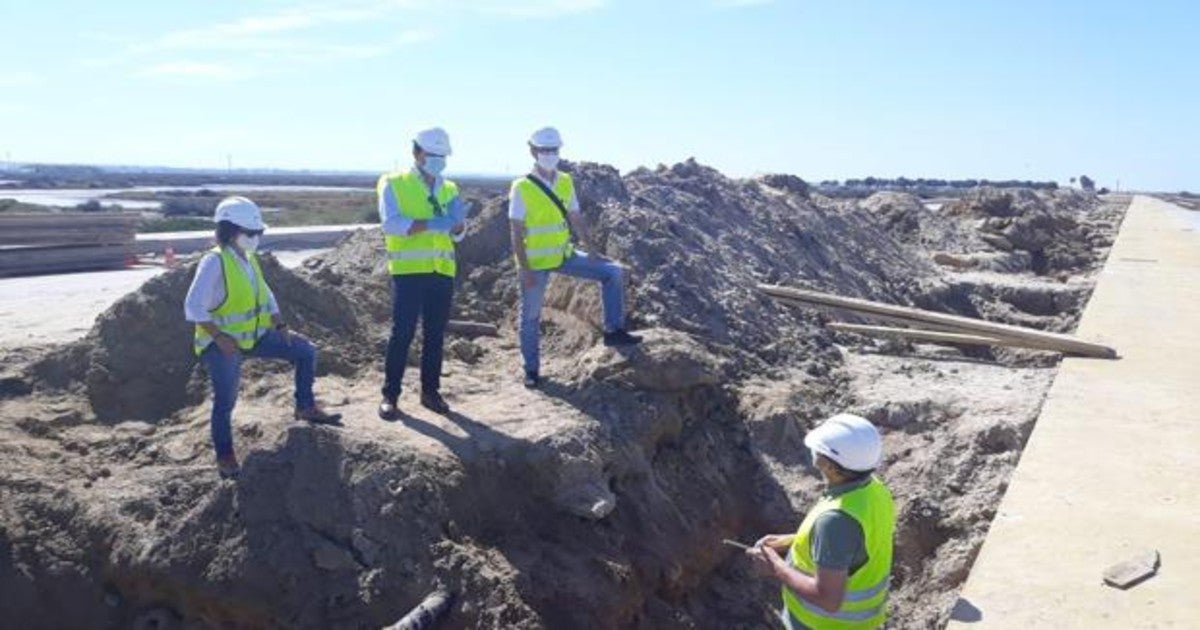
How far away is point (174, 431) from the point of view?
696 cm

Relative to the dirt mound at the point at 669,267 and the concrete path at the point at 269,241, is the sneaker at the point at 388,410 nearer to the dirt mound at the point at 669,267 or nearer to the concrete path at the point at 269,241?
the dirt mound at the point at 669,267

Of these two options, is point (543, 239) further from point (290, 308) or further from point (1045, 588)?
point (1045, 588)

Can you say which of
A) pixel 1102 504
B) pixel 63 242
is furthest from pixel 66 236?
pixel 1102 504

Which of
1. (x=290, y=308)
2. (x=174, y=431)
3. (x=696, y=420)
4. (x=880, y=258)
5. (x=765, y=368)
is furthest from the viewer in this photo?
(x=880, y=258)

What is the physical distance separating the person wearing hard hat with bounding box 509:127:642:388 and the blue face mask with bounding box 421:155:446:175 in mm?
730

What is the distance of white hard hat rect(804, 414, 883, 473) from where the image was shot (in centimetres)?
371

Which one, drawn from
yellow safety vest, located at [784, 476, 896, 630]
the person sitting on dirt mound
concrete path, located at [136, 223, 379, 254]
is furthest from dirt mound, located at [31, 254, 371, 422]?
concrete path, located at [136, 223, 379, 254]

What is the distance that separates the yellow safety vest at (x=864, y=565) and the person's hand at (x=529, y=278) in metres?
3.92

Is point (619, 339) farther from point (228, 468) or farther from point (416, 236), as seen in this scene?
point (228, 468)

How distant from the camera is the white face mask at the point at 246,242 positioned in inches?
239

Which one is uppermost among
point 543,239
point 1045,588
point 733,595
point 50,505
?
point 543,239

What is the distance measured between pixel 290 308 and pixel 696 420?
11.0ft

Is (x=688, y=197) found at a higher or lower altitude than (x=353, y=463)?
higher

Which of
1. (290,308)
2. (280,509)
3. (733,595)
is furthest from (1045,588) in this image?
(290,308)
